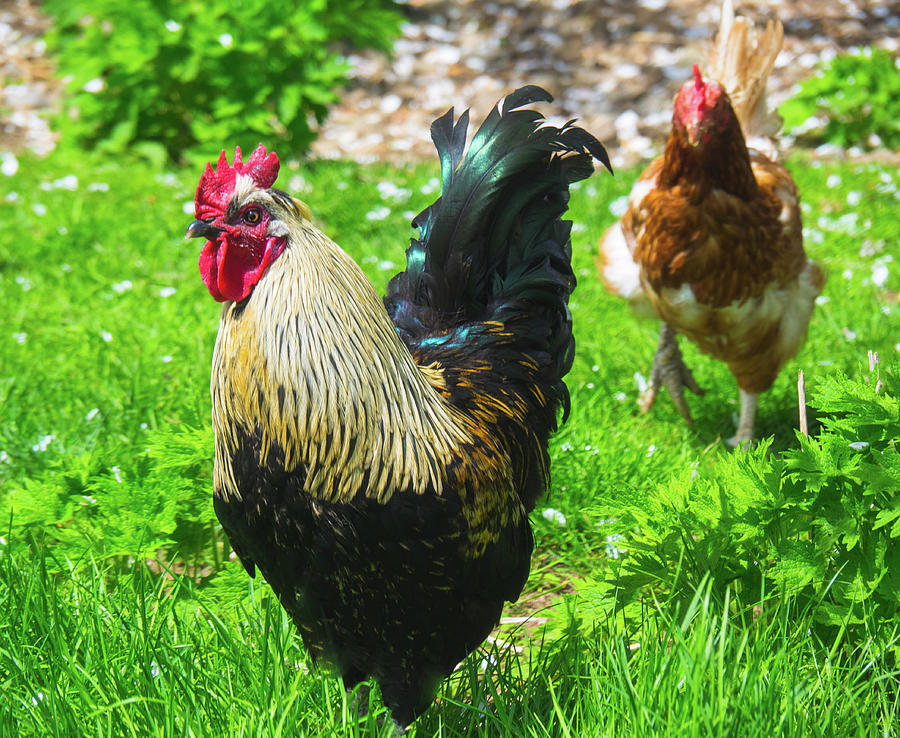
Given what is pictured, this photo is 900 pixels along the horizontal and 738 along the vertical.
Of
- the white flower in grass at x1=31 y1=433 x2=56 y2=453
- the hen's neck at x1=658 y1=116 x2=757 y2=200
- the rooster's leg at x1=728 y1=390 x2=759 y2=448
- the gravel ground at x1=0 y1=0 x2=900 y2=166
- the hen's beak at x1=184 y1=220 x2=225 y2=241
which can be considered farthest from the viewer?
the gravel ground at x1=0 y1=0 x2=900 y2=166

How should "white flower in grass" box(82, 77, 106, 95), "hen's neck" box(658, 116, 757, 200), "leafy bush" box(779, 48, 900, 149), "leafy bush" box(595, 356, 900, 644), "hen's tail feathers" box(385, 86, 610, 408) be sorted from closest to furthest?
1. "leafy bush" box(595, 356, 900, 644)
2. "hen's tail feathers" box(385, 86, 610, 408)
3. "hen's neck" box(658, 116, 757, 200)
4. "white flower in grass" box(82, 77, 106, 95)
5. "leafy bush" box(779, 48, 900, 149)

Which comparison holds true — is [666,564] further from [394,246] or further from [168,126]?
[168,126]

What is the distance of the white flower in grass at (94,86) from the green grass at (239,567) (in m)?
2.74

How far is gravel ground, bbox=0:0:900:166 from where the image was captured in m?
9.75

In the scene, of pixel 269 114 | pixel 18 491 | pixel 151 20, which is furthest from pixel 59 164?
pixel 18 491

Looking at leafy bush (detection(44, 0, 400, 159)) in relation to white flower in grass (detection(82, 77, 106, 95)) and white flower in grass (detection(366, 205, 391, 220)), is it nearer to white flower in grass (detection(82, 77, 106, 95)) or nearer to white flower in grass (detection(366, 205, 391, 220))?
white flower in grass (detection(82, 77, 106, 95))

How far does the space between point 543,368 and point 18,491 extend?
1.80m

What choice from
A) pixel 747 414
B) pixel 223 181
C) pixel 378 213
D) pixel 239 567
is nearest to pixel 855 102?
pixel 378 213

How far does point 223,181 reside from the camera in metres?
2.03

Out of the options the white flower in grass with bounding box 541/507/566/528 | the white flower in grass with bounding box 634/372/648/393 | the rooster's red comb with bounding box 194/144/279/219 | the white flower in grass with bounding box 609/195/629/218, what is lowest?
the white flower in grass with bounding box 634/372/648/393

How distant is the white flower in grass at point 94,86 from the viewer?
26.7 ft

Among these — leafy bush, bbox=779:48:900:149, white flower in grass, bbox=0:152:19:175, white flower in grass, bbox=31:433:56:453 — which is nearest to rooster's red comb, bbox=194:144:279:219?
white flower in grass, bbox=31:433:56:453

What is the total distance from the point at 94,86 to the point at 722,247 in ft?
23.9

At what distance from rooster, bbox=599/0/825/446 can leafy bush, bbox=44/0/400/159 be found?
14.4 ft
